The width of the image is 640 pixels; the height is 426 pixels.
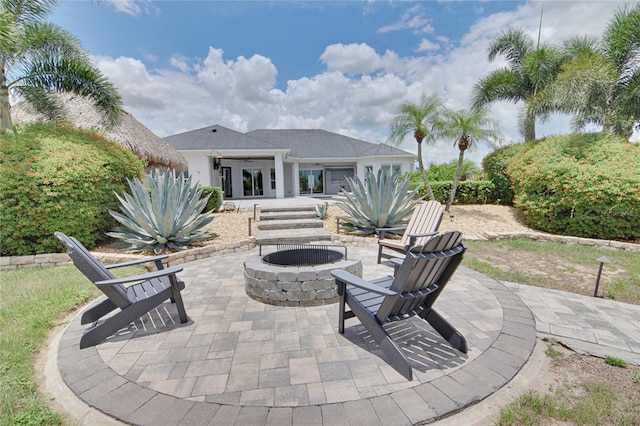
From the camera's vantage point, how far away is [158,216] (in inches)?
Result: 241

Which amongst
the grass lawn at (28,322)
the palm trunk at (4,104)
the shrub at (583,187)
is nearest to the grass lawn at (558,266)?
the shrub at (583,187)

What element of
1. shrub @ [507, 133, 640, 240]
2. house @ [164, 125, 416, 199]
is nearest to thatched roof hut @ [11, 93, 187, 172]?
house @ [164, 125, 416, 199]

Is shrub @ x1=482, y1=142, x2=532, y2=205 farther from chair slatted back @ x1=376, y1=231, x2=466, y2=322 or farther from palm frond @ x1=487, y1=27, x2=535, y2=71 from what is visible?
chair slatted back @ x1=376, y1=231, x2=466, y2=322

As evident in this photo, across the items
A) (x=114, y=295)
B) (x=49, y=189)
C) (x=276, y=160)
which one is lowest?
(x=114, y=295)

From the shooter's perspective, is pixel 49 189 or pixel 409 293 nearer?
pixel 409 293

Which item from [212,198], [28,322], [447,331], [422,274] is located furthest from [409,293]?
[212,198]

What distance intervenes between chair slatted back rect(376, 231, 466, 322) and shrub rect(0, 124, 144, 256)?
6.95 metres

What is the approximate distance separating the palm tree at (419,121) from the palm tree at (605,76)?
395 cm

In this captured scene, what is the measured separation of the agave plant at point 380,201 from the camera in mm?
7336

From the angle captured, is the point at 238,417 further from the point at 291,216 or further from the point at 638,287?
the point at 291,216

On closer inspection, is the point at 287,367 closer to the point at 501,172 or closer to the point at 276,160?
the point at 501,172

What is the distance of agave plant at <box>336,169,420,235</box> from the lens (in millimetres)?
7336

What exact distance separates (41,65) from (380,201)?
34.7ft

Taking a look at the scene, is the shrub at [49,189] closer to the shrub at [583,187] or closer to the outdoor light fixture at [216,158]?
the outdoor light fixture at [216,158]
